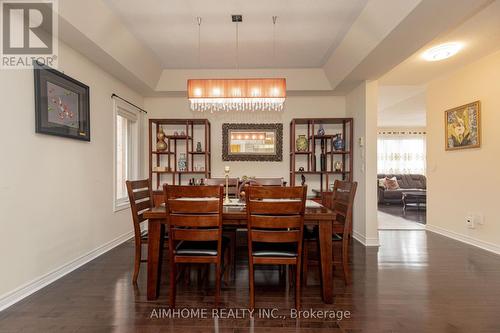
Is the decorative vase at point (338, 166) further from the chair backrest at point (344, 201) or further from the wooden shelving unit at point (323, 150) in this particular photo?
the chair backrest at point (344, 201)

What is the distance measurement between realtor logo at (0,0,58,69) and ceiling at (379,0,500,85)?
13.0ft

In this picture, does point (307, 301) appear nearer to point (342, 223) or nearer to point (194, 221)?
point (342, 223)

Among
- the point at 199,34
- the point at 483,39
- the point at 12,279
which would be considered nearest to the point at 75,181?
the point at 12,279

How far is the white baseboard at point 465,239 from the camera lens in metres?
3.50

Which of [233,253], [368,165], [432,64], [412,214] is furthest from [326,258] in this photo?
[412,214]

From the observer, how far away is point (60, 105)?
8.66ft

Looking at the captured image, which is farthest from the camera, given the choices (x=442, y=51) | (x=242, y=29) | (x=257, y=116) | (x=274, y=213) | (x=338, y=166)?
(x=257, y=116)

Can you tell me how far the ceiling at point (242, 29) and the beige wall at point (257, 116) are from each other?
790 millimetres

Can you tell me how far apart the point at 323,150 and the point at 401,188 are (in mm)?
4635

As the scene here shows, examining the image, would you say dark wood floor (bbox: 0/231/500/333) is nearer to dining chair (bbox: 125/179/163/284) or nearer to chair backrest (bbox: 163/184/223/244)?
dining chair (bbox: 125/179/163/284)

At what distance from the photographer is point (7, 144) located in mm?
2119

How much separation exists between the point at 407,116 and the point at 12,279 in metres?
8.97

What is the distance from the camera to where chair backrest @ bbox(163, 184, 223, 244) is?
196cm

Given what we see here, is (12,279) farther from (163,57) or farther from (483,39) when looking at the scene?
(483,39)
